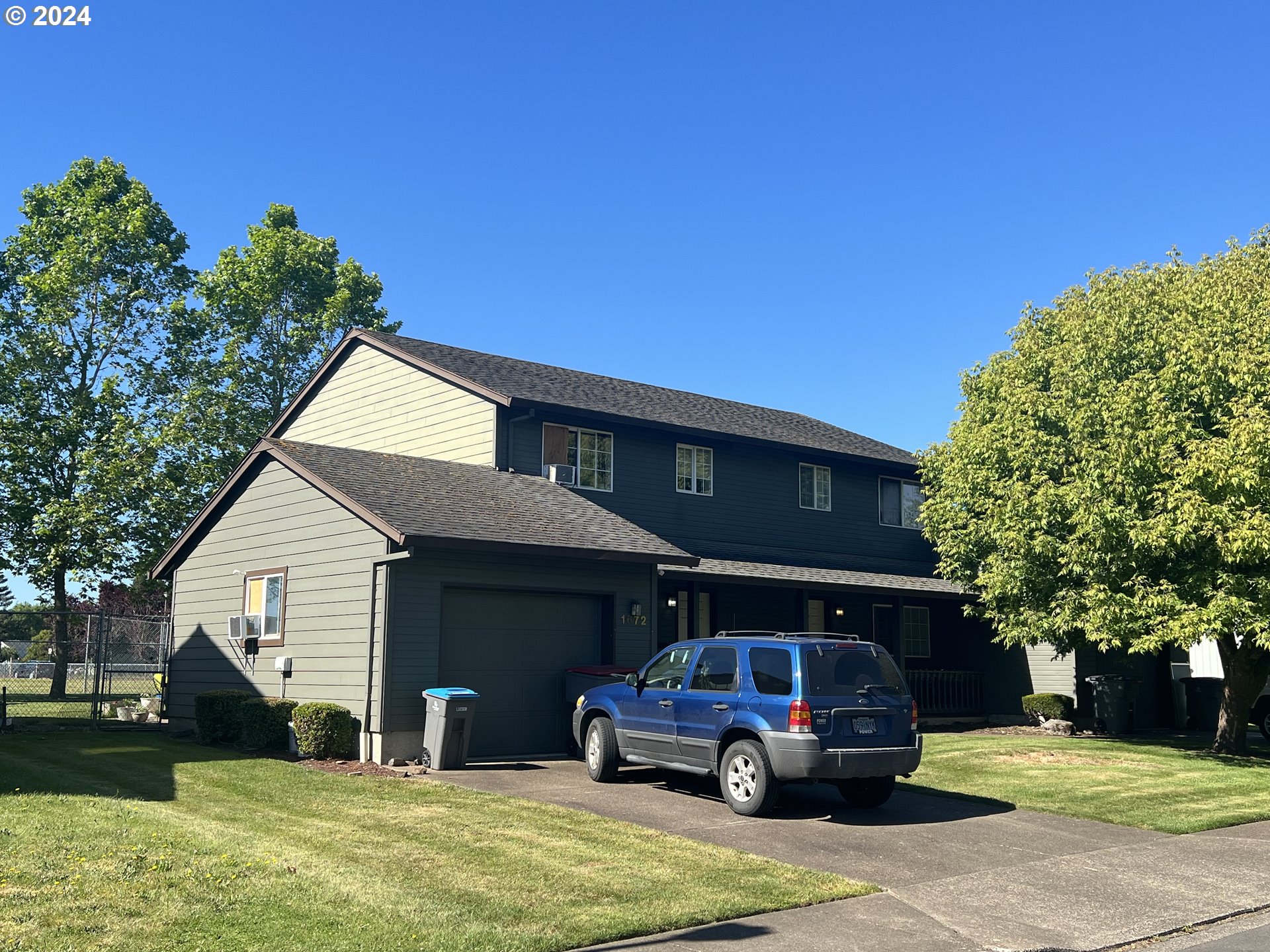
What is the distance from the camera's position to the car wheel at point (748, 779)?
11680mm

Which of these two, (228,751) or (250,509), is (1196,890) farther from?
(250,509)

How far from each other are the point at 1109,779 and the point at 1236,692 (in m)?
5.59

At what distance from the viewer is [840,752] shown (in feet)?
37.7

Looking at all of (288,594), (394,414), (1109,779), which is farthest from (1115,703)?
(288,594)

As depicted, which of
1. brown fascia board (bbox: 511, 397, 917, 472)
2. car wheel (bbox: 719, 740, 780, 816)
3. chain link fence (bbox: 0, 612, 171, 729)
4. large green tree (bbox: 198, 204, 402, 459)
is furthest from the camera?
large green tree (bbox: 198, 204, 402, 459)

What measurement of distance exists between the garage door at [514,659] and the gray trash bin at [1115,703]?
11706 mm

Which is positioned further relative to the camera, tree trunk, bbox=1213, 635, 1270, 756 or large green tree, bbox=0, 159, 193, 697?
large green tree, bbox=0, 159, 193, 697

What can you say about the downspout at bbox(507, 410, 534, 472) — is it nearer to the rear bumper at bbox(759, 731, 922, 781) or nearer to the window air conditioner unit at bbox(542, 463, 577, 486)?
the window air conditioner unit at bbox(542, 463, 577, 486)

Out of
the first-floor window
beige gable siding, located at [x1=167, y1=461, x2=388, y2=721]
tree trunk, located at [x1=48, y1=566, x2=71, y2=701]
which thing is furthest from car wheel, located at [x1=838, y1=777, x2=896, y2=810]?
tree trunk, located at [x1=48, y1=566, x2=71, y2=701]

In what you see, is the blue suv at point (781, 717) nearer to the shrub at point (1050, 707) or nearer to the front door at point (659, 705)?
the front door at point (659, 705)

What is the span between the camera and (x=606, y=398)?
2464cm

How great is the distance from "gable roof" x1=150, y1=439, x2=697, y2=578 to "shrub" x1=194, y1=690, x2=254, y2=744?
145 inches

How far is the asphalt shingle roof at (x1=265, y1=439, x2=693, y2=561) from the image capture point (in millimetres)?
16469

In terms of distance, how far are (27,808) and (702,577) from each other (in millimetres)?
12466
